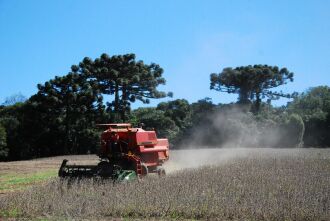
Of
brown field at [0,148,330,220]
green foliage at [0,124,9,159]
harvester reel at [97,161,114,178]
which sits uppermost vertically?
green foliage at [0,124,9,159]

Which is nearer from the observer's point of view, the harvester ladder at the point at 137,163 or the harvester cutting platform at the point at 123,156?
the harvester cutting platform at the point at 123,156

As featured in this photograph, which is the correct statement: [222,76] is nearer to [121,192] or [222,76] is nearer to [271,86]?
[271,86]

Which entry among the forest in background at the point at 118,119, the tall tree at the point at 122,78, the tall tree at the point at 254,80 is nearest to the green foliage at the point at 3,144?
the forest in background at the point at 118,119

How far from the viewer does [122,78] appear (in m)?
50.7

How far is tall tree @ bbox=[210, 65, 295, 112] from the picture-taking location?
65938mm

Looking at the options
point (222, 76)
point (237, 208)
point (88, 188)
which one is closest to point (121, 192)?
point (88, 188)

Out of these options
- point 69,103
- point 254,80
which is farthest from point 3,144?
point 254,80

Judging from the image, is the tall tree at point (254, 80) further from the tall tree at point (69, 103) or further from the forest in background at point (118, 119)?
the tall tree at point (69, 103)

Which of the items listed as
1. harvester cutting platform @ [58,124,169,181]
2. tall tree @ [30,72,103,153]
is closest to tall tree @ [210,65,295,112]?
tall tree @ [30,72,103,153]

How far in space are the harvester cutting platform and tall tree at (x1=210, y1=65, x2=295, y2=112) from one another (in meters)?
47.8

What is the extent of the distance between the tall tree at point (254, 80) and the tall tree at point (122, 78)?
1810cm

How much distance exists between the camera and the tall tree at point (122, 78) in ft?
165

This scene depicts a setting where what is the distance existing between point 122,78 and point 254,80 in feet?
78.1

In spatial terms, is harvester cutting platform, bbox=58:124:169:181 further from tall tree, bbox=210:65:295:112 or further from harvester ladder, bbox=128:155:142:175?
tall tree, bbox=210:65:295:112
